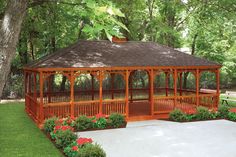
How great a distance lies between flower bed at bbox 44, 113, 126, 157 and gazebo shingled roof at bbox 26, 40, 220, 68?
2787 millimetres

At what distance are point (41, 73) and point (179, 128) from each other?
24.0 ft

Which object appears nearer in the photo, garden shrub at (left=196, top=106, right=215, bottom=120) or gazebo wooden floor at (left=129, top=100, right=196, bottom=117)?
garden shrub at (left=196, top=106, right=215, bottom=120)

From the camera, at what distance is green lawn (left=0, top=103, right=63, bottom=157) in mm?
11016

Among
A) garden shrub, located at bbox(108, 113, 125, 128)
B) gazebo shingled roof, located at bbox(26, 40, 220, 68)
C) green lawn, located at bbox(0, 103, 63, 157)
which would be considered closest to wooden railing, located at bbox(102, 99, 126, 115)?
garden shrub, located at bbox(108, 113, 125, 128)

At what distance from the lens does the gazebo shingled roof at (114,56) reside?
1591 centimetres

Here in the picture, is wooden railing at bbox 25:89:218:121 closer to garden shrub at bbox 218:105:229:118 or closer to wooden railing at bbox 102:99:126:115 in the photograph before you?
wooden railing at bbox 102:99:126:115

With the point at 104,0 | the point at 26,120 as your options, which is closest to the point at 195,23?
the point at 26,120

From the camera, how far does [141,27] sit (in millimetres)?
35625

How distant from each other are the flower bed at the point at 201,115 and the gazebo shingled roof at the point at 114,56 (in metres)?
2.90

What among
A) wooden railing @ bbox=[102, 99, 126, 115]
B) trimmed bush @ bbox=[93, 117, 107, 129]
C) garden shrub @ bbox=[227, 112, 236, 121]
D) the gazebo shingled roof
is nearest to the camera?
trimmed bush @ bbox=[93, 117, 107, 129]

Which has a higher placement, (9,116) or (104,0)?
(104,0)

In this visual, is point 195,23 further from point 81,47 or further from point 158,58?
point 81,47

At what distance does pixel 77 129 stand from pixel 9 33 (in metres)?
8.45

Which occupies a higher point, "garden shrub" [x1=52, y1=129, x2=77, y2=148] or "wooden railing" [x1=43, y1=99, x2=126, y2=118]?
"wooden railing" [x1=43, y1=99, x2=126, y2=118]
